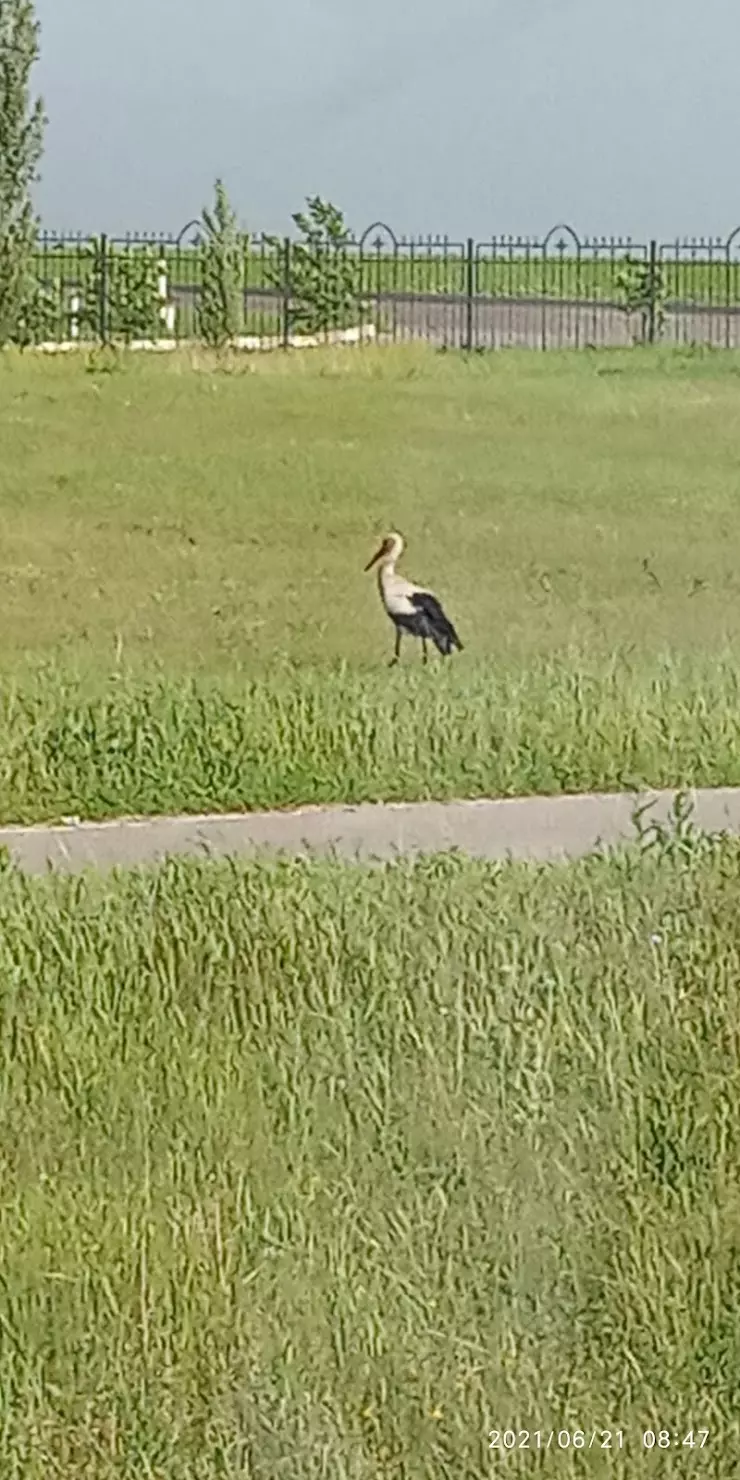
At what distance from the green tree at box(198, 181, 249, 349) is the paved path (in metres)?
0.96

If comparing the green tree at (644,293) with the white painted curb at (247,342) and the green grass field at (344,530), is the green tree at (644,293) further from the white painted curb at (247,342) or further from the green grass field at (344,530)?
the white painted curb at (247,342)

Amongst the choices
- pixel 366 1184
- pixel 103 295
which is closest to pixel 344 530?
pixel 103 295

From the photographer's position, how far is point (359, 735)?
4.60 m

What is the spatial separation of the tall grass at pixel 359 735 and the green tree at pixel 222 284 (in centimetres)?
64

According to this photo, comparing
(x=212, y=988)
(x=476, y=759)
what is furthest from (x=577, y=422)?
(x=212, y=988)

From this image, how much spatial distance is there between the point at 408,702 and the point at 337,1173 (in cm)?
183

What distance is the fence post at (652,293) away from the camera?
4281 mm

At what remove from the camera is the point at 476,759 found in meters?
4.77

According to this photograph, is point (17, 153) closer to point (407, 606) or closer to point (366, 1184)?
point (407, 606)

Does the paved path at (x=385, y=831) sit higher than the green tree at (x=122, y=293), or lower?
lower

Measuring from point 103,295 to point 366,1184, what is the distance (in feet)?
7.08

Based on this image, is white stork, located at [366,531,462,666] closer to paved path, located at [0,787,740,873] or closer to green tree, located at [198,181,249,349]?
paved path, located at [0,787,740,873]
